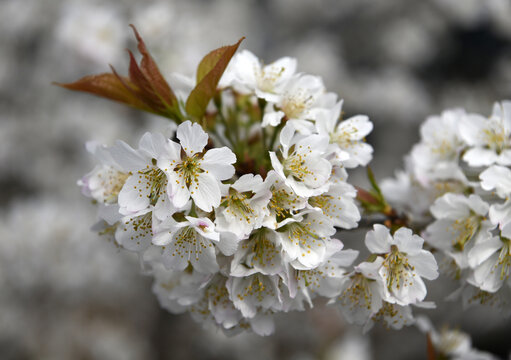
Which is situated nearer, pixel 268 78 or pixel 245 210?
pixel 245 210

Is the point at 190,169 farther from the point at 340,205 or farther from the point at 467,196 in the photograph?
the point at 467,196

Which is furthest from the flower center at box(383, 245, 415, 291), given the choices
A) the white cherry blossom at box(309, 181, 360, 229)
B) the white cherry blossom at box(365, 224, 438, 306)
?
the white cherry blossom at box(309, 181, 360, 229)

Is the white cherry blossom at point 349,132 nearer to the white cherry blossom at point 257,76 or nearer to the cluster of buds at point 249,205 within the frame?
the cluster of buds at point 249,205

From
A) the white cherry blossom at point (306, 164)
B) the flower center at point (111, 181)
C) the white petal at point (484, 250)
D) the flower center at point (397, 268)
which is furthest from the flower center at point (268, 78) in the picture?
the white petal at point (484, 250)

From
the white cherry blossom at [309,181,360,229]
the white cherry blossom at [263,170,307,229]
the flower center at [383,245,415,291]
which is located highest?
the white cherry blossom at [263,170,307,229]

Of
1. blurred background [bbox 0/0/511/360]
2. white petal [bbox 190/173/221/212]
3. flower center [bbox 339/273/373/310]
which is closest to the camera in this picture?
Answer: white petal [bbox 190/173/221/212]

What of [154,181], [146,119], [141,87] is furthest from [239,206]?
[146,119]

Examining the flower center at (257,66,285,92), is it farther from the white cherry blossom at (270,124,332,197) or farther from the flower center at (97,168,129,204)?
the flower center at (97,168,129,204)
